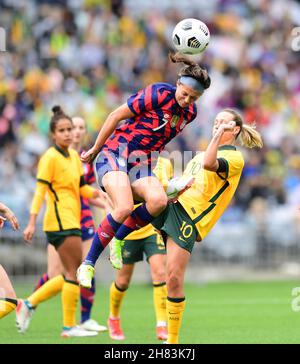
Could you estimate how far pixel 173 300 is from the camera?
804 cm

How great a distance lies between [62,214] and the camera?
10.0m

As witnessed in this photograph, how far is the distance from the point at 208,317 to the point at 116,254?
3.58m

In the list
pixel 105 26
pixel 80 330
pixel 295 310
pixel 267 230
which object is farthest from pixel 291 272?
pixel 80 330

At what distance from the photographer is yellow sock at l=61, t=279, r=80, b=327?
990cm

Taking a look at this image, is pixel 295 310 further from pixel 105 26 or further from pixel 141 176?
pixel 105 26

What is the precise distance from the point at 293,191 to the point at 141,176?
10.7m

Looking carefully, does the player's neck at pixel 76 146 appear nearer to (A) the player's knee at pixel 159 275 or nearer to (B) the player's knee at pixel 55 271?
(B) the player's knee at pixel 55 271

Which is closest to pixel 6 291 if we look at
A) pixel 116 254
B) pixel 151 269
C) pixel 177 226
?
pixel 116 254

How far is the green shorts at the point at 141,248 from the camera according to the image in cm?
1009

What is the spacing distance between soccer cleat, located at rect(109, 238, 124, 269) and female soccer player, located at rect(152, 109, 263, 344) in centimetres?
→ 39

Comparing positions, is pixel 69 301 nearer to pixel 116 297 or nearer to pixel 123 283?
pixel 116 297

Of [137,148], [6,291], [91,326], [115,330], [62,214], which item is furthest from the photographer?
[91,326]

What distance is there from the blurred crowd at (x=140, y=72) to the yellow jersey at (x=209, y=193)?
8.67m

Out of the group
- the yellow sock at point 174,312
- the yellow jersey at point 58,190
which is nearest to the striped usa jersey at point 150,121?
the yellow sock at point 174,312
